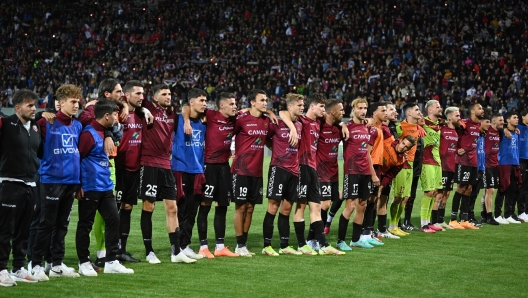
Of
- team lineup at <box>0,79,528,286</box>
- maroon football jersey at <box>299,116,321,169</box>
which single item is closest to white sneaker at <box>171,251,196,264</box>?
team lineup at <box>0,79,528,286</box>

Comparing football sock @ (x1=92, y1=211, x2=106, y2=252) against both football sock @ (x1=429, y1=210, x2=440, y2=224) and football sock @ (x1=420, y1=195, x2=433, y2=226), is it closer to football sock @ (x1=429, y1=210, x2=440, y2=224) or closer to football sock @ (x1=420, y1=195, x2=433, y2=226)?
football sock @ (x1=420, y1=195, x2=433, y2=226)

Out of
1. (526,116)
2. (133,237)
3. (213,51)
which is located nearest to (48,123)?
(133,237)

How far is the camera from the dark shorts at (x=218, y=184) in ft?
38.4

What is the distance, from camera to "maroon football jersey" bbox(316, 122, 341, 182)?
42.5 ft

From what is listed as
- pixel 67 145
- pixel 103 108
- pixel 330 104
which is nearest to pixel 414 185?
pixel 330 104

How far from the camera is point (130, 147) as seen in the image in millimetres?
10914

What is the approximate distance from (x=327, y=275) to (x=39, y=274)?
3498 mm

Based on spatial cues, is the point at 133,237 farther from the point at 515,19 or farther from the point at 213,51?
the point at 213,51

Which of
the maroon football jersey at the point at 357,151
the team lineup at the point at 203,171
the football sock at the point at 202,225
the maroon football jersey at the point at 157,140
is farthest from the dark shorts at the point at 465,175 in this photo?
the maroon football jersey at the point at 157,140

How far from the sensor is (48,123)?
9.69m

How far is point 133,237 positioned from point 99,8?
42.5 m

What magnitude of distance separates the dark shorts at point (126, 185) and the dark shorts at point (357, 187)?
146 inches

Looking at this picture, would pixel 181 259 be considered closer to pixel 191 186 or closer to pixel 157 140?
pixel 191 186

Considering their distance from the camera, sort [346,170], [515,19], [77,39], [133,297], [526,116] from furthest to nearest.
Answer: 1. [77,39]
2. [515,19]
3. [526,116]
4. [346,170]
5. [133,297]
